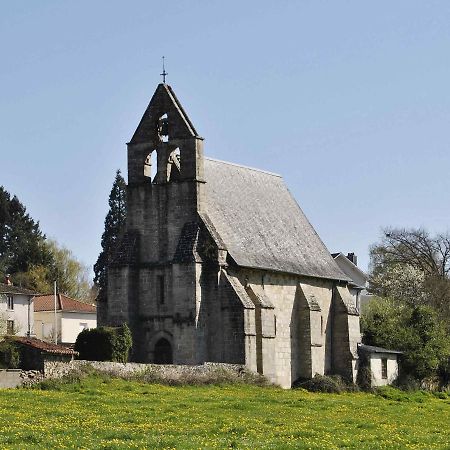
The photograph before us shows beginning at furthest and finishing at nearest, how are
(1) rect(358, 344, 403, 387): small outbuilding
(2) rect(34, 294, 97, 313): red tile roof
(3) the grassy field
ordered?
(2) rect(34, 294, 97, 313): red tile roof
(1) rect(358, 344, 403, 387): small outbuilding
(3) the grassy field

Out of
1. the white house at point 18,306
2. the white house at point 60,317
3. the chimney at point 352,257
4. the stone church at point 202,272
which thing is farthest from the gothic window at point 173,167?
the chimney at point 352,257

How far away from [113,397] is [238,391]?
9.76 m

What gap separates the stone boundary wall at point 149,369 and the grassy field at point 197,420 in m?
0.90

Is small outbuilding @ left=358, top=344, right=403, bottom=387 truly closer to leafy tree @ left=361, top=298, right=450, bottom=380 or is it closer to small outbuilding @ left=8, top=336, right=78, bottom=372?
leafy tree @ left=361, top=298, right=450, bottom=380

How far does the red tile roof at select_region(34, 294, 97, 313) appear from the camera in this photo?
9456 centimetres

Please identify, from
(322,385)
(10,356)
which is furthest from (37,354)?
(322,385)

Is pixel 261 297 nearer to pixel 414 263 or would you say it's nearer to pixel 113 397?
pixel 113 397

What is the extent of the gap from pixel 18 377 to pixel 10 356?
1685 mm

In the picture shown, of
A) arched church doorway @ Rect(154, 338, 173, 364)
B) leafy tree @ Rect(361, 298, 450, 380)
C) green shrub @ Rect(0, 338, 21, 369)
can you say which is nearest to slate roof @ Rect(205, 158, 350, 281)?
leafy tree @ Rect(361, 298, 450, 380)

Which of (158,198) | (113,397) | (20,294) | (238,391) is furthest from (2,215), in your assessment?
(113,397)

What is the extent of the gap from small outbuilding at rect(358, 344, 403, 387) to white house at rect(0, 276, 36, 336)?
3041cm

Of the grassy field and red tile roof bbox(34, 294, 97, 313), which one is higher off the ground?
red tile roof bbox(34, 294, 97, 313)

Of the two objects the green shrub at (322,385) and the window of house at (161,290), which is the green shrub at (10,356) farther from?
the green shrub at (322,385)

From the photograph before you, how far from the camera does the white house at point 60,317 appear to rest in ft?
309
